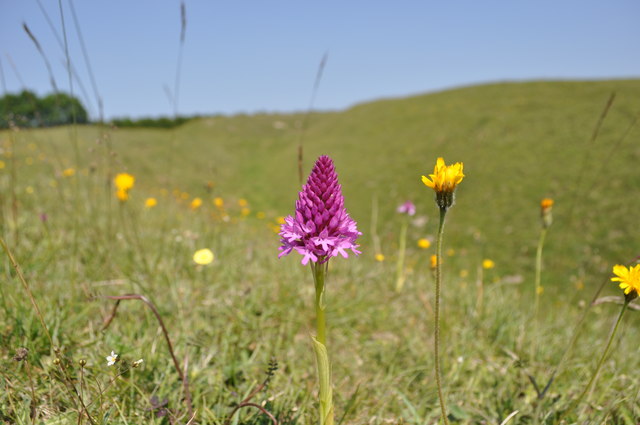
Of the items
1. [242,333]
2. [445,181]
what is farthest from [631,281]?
[242,333]

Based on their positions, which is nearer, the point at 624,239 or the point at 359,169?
the point at 624,239

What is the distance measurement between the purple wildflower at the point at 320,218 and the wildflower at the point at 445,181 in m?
0.39

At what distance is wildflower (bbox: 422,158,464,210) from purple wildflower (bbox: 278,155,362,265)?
1.29ft

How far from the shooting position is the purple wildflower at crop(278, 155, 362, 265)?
1584 millimetres

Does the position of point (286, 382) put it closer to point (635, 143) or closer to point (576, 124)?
point (635, 143)

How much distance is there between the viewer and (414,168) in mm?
21953

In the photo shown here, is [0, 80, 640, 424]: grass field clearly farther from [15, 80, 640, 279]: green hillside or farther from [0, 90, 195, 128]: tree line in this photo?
[15, 80, 640, 279]: green hillside

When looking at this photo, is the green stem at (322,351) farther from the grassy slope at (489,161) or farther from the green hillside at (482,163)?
the grassy slope at (489,161)

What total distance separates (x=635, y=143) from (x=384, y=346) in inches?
756

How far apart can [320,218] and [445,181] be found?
559 mm

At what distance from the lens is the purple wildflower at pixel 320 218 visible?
5.20 feet

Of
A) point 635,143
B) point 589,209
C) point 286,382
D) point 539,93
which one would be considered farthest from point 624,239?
point 539,93

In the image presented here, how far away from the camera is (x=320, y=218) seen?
1.61 metres

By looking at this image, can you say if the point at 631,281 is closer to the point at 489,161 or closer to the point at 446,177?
the point at 446,177
